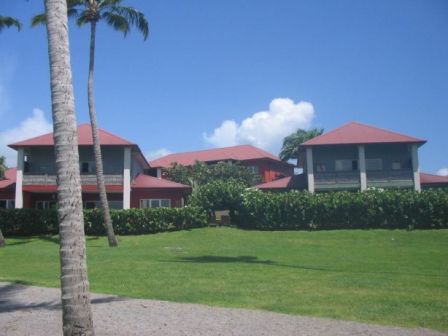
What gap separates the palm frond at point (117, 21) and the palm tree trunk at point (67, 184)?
19.0 metres

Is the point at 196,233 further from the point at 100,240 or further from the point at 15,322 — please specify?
the point at 15,322

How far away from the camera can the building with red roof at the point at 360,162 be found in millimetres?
38562

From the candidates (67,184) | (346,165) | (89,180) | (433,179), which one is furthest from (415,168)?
(67,184)

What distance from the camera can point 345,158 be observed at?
133 feet

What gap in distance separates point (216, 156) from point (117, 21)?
31.4 metres

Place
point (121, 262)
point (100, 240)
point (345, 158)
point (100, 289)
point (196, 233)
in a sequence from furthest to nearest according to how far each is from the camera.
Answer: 1. point (345, 158)
2. point (196, 233)
3. point (100, 240)
4. point (121, 262)
5. point (100, 289)

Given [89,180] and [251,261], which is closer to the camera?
[251,261]

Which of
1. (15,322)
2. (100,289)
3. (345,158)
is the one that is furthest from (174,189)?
(15,322)

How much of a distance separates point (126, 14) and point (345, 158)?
76.1 ft

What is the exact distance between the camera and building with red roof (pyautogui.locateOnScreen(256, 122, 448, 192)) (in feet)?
127

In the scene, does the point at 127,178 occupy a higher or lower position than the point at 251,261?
higher

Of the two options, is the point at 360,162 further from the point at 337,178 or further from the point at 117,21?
the point at 117,21

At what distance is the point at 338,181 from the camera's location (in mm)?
38938

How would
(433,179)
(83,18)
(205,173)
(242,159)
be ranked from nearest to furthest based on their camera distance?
(83,18) → (433,179) → (205,173) → (242,159)
